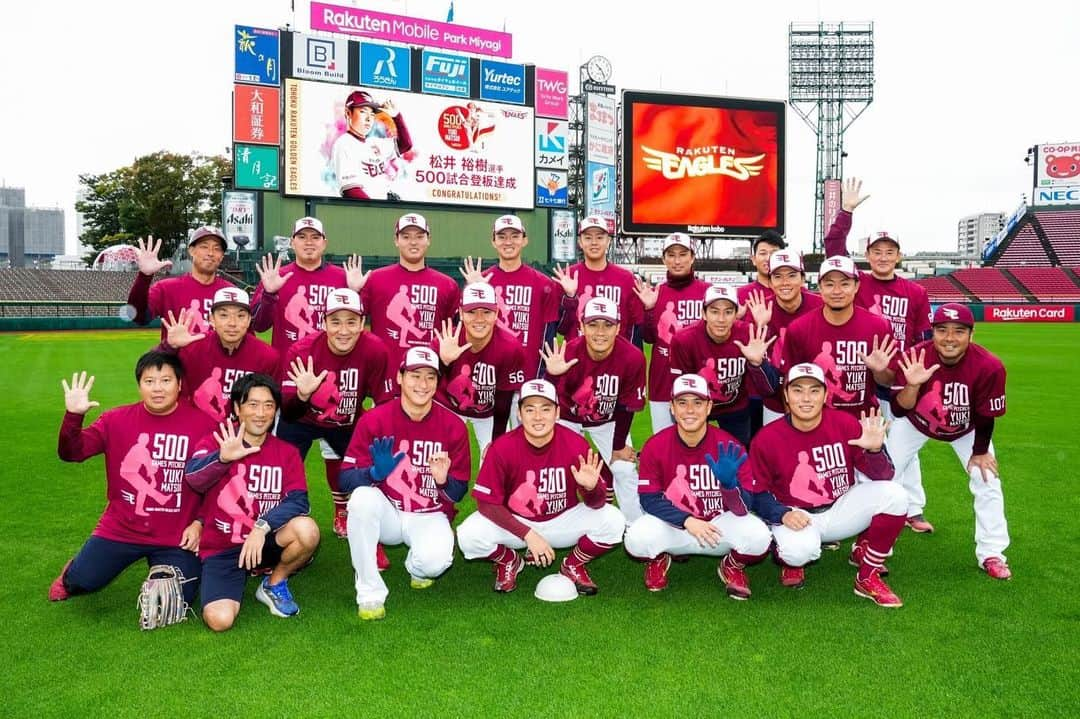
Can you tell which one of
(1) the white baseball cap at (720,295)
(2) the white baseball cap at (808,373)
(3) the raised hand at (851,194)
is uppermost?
(3) the raised hand at (851,194)

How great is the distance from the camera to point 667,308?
680cm

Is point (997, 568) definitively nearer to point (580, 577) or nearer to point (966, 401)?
point (966, 401)

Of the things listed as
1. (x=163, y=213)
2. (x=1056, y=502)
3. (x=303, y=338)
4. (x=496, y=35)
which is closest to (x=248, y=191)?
(x=496, y=35)

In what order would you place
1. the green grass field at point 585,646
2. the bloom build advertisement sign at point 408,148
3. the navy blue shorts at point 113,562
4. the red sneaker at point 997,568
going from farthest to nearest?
1. the bloom build advertisement sign at point 408,148
2. the red sneaker at point 997,568
3. the navy blue shorts at point 113,562
4. the green grass field at point 585,646

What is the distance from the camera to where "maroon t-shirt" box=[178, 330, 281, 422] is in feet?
18.7

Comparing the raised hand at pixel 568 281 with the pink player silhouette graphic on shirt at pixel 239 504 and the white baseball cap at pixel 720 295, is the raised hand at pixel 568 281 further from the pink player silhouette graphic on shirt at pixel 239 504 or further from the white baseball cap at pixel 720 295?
the pink player silhouette graphic on shirt at pixel 239 504

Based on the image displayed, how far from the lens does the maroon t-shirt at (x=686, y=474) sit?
5109 mm

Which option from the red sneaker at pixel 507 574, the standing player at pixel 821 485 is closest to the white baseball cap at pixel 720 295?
the standing player at pixel 821 485

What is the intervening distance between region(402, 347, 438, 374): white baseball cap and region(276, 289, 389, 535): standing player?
28.4 inches

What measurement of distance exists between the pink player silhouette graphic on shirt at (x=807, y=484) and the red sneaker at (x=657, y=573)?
0.91 meters

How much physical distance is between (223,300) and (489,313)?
5.88 feet

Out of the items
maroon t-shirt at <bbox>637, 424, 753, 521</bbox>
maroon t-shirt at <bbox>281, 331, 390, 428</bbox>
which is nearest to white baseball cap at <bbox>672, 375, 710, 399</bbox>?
maroon t-shirt at <bbox>637, 424, 753, 521</bbox>

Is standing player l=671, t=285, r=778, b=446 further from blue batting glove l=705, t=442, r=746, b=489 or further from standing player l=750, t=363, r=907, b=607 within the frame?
blue batting glove l=705, t=442, r=746, b=489

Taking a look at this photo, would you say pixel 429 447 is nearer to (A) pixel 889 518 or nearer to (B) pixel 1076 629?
(A) pixel 889 518
